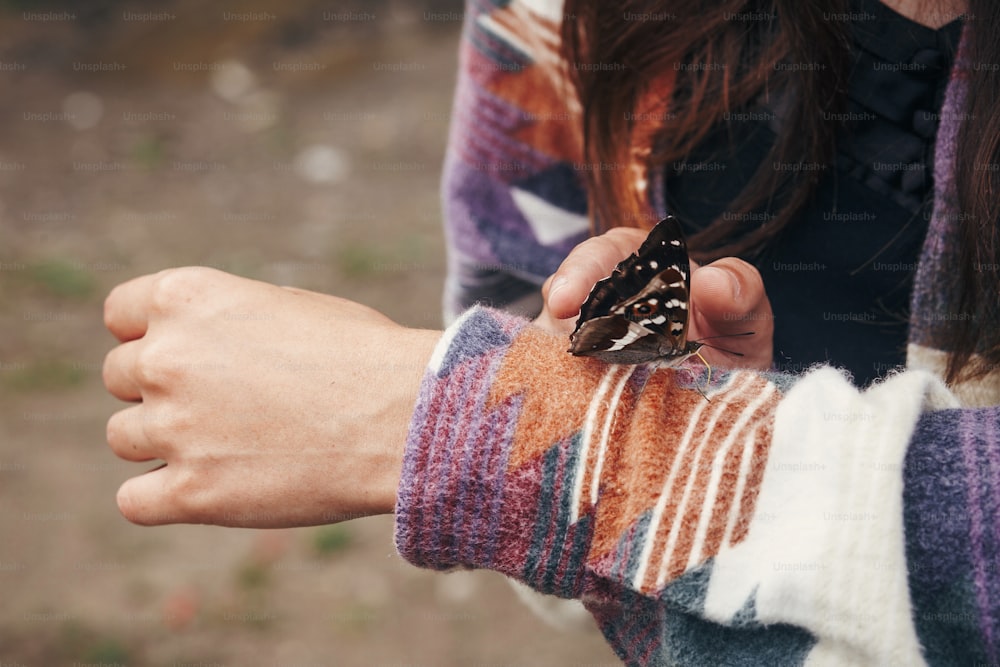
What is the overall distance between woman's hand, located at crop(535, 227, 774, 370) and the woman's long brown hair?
0.19 m

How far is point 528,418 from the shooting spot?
0.83 metres

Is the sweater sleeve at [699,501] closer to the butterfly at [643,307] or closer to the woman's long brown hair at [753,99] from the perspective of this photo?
the butterfly at [643,307]

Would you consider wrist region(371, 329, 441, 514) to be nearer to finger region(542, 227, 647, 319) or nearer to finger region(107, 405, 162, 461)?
finger region(542, 227, 647, 319)

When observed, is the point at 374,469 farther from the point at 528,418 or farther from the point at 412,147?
the point at 412,147

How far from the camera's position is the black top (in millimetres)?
1022

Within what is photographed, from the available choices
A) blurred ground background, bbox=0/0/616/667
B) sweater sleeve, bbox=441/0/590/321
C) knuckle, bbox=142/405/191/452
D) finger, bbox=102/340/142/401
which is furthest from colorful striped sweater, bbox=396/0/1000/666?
blurred ground background, bbox=0/0/616/667

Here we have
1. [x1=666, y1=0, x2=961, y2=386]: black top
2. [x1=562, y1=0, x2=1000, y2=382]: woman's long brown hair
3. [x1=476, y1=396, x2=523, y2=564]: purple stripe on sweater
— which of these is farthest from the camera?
[x1=666, y1=0, x2=961, y2=386]: black top

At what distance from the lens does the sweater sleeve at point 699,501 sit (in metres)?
0.70

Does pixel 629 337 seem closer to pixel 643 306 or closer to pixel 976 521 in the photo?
pixel 643 306

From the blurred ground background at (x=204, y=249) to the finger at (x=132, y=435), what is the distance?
1.38 meters

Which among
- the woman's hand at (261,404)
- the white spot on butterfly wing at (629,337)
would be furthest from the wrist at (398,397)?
the white spot on butterfly wing at (629,337)

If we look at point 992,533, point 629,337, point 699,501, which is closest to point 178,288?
point 629,337

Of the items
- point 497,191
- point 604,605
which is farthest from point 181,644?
point 604,605

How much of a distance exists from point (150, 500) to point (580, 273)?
1.85 feet
